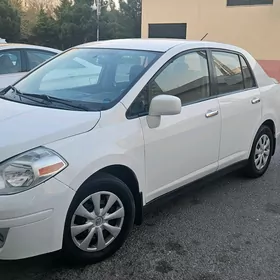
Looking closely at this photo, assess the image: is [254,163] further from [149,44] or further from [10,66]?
[10,66]

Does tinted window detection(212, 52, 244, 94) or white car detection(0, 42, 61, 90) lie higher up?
tinted window detection(212, 52, 244, 94)

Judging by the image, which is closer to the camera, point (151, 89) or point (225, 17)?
point (151, 89)

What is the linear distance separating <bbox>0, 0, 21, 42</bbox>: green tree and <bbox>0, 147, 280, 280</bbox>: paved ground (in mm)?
29644

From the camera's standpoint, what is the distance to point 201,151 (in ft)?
12.3

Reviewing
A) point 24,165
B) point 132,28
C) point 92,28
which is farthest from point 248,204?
point 132,28

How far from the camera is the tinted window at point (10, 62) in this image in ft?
22.9

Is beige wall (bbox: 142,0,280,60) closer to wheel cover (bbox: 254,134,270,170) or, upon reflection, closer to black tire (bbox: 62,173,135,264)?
wheel cover (bbox: 254,134,270,170)

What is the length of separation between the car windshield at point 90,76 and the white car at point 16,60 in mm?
3098

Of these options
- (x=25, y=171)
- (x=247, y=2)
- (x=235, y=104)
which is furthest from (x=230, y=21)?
(x=25, y=171)

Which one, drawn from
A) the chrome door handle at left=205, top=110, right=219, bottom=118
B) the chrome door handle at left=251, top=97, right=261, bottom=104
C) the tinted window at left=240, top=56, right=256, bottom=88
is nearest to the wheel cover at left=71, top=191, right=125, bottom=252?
the chrome door handle at left=205, top=110, right=219, bottom=118

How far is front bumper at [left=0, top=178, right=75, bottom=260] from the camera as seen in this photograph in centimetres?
244

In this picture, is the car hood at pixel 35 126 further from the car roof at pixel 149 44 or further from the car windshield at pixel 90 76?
the car roof at pixel 149 44

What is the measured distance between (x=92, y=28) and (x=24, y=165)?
114ft

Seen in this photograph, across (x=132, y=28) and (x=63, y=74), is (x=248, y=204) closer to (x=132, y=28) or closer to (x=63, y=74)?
(x=63, y=74)
